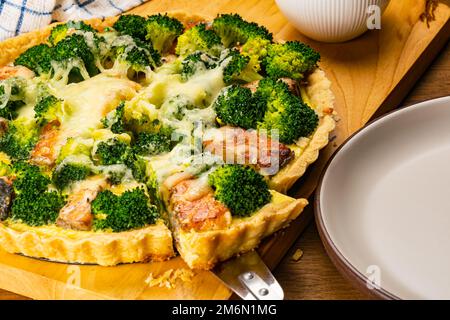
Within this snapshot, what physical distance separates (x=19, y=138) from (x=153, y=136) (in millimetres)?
691

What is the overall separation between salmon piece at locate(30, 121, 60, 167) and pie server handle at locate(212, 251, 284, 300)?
1006mm

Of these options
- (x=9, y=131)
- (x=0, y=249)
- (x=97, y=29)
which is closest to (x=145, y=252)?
(x=0, y=249)

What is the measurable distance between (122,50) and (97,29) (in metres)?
0.47

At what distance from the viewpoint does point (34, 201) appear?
3223mm

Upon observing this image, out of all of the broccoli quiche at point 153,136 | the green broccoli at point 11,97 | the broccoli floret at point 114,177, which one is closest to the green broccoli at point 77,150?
the broccoli quiche at point 153,136

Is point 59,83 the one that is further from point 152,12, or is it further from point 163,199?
point 152,12

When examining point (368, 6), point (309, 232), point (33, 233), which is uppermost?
point (368, 6)

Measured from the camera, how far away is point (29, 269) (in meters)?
3.18

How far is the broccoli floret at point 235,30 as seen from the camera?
417cm

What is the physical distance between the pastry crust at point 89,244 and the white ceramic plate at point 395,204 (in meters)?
0.70

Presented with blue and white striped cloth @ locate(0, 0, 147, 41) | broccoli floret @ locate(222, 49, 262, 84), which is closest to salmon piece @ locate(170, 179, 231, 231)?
broccoli floret @ locate(222, 49, 262, 84)

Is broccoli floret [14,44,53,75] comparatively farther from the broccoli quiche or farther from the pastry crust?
the pastry crust

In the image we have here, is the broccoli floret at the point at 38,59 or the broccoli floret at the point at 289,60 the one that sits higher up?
the broccoli floret at the point at 289,60

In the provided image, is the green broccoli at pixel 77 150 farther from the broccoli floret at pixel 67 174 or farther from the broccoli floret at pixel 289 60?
the broccoli floret at pixel 289 60
